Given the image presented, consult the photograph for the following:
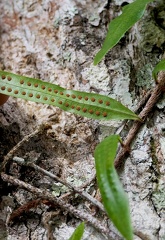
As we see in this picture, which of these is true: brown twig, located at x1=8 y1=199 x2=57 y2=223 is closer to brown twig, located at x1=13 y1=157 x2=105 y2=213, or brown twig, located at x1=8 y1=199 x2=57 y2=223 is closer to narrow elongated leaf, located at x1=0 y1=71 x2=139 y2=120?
brown twig, located at x1=13 y1=157 x2=105 y2=213

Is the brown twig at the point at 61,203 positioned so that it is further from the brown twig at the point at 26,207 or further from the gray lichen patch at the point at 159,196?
the gray lichen patch at the point at 159,196

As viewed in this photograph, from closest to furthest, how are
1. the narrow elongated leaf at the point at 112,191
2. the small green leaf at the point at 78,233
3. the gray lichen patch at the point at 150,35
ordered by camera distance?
the narrow elongated leaf at the point at 112,191, the small green leaf at the point at 78,233, the gray lichen patch at the point at 150,35

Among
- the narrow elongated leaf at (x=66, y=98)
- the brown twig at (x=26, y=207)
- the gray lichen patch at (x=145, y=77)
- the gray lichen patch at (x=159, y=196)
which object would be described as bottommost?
the brown twig at (x=26, y=207)

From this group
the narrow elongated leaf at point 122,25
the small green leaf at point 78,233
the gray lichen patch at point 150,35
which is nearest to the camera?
the small green leaf at point 78,233

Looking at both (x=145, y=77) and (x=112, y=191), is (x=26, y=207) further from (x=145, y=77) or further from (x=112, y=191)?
(x=145, y=77)

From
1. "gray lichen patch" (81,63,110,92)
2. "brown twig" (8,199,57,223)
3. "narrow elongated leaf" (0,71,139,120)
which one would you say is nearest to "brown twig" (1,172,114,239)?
"brown twig" (8,199,57,223)

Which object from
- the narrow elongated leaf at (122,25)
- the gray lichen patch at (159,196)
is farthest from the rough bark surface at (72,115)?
the narrow elongated leaf at (122,25)

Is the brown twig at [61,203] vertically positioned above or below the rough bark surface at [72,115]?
below
